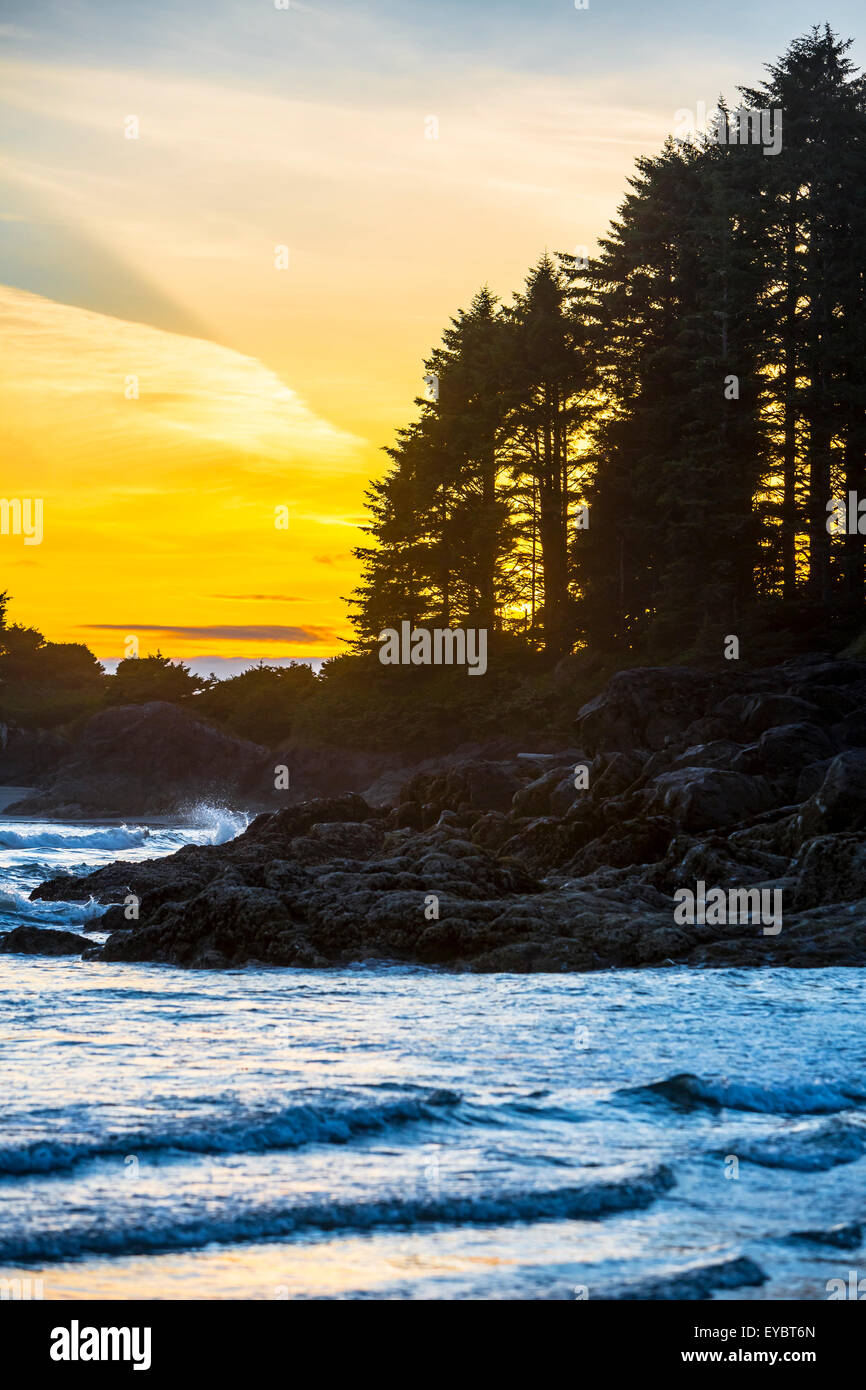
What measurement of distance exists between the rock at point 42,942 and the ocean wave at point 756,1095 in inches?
Answer: 355

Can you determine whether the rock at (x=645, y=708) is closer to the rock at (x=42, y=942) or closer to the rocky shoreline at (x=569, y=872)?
the rocky shoreline at (x=569, y=872)

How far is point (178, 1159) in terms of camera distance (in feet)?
23.4

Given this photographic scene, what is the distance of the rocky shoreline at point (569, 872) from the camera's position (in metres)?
14.7

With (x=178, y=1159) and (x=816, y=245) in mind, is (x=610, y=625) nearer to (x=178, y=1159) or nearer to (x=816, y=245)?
(x=816, y=245)

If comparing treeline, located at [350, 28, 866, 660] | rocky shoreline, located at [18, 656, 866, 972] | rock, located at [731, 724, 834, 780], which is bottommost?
rocky shoreline, located at [18, 656, 866, 972]

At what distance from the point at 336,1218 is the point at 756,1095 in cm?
331

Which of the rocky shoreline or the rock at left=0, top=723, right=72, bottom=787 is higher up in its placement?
the rock at left=0, top=723, right=72, bottom=787

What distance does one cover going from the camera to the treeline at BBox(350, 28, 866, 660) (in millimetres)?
42500

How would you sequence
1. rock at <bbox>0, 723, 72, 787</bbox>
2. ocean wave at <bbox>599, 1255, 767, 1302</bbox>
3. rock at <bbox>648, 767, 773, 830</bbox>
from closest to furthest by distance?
ocean wave at <bbox>599, 1255, 767, 1302</bbox> → rock at <bbox>648, 767, 773, 830</bbox> → rock at <bbox>0, 723, 72, 787</bbox>

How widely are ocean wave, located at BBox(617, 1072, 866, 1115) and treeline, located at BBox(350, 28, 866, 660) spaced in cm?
3135

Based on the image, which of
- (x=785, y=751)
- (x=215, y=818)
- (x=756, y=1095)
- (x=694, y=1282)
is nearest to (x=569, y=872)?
(x=785, y=751)

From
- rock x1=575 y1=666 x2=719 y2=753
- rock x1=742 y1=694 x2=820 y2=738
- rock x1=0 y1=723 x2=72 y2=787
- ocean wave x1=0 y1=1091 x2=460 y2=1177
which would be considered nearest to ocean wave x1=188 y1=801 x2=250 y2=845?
rock x1=0 y1=723 x2=72 y2=787

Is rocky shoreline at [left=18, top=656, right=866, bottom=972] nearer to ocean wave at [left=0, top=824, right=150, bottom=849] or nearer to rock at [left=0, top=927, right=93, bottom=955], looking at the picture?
rock at [left=0, top=927, right=93, bottom=955]
